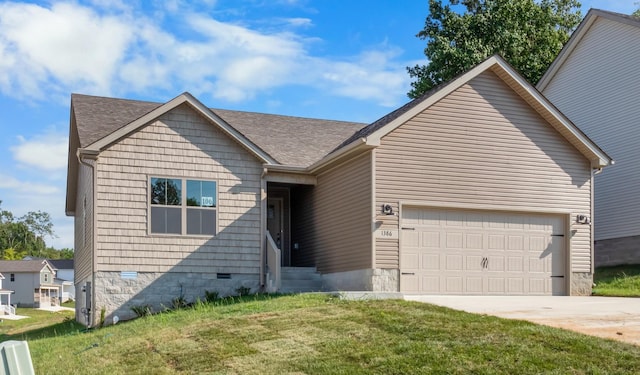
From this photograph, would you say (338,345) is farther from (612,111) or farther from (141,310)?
(612,111)

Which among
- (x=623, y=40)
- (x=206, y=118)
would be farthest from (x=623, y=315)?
(x=623, y=40)

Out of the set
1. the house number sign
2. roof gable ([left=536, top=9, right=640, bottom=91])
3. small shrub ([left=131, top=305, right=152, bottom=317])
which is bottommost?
small shrub ([left=131, top=305, right=152, bottom=317])

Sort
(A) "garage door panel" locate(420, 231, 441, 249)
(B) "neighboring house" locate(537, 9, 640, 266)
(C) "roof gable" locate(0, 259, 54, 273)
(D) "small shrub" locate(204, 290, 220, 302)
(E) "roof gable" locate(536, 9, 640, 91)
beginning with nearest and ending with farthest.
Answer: (A) "garage door panel" locate(420, 231, 441, 249) → (D) "small shrub" locate(204, 290, 220, 302) → (B) "neighboring house" locate(537, 9, 640, 266) → (E) "roof gable" locate(536, 9, 640, 91) → (C) "roof gable" locate(0, 259, 54, 273)

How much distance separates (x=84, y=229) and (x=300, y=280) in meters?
6.48

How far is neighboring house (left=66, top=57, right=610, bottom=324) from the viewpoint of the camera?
57.8 feet

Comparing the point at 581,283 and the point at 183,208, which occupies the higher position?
the point at 183,208

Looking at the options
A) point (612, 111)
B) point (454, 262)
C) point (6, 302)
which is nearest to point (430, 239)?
point (454, 262)

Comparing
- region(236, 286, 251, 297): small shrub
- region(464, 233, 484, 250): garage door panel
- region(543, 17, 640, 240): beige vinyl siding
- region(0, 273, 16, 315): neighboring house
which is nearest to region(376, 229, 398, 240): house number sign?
region(464, 233, 484, 250): garage door panel

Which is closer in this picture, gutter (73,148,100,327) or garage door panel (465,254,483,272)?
gutter (73,148,100,327)

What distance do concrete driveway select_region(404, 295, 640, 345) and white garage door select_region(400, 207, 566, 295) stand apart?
2.53 ft

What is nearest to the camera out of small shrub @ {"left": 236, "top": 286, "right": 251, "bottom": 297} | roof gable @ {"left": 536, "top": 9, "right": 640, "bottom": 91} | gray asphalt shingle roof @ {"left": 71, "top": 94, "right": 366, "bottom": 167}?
small shrub @ {"left": 236, "top": 286, "right": 251, "bottom": 297}

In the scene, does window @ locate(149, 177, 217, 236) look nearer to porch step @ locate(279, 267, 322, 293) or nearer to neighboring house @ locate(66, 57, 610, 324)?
neighboring house @ locate(66, 57, 610, 324)

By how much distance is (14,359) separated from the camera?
3.95 metres

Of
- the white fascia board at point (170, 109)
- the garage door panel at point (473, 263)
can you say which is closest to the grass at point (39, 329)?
the white fascia board at point (170, 109)
